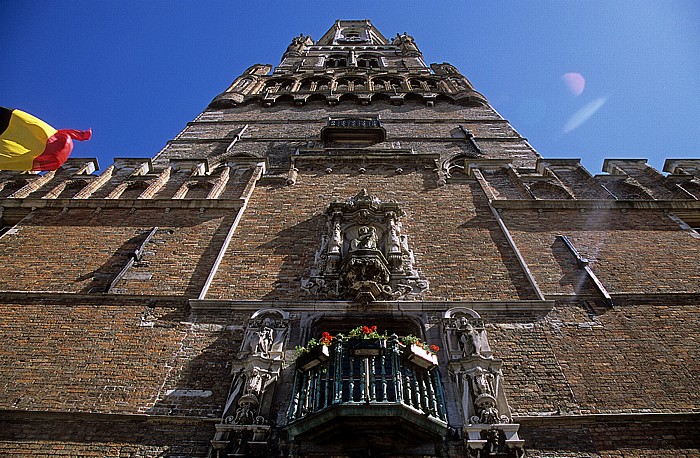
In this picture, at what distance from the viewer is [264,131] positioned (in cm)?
1866

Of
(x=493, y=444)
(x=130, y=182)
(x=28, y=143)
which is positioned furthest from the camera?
(x=130, y=182)

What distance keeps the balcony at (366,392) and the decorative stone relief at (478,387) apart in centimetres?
33

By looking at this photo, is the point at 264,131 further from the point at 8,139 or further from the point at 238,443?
the point at 238,443

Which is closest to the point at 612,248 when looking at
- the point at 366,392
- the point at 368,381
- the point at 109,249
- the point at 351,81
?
the point at 368,381

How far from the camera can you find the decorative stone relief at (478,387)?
559 centimetres

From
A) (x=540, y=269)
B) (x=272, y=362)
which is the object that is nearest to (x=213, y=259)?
(x=272, y=362)

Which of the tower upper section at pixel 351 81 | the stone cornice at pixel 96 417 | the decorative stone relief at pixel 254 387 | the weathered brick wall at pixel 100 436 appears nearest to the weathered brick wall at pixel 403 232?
the decorative stone relief at pixel 254 387

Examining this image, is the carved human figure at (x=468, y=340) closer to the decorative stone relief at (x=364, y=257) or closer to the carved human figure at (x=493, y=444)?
the carved human figure at (x=493, y=444)

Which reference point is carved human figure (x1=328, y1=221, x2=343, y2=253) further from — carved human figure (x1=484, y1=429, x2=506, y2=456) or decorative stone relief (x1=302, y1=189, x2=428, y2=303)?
carved human figure (x1=484, y1=429, x2=506, y2=456)

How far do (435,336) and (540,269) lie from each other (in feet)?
9.97

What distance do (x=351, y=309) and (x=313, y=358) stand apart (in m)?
1.71

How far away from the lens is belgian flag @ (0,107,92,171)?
9.18 m

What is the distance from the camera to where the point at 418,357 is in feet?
20.4

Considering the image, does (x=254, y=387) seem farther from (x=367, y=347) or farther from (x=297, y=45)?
(x=297, y=45)
